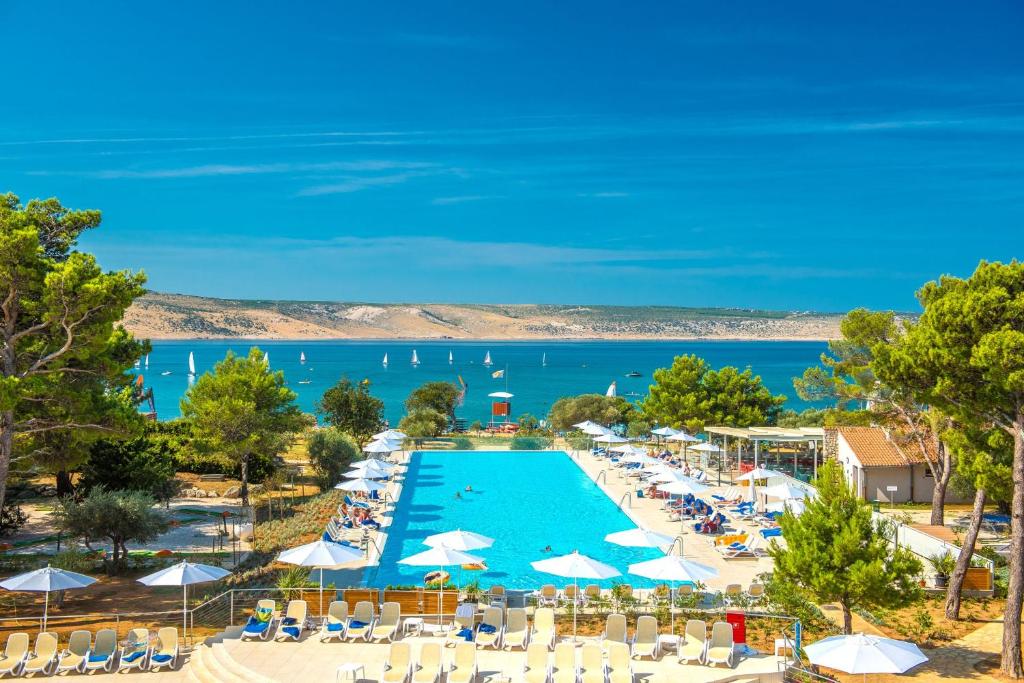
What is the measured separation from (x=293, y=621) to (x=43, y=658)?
385 centimetres

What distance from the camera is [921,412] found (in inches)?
1002

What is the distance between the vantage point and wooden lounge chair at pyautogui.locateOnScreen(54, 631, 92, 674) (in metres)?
13.3

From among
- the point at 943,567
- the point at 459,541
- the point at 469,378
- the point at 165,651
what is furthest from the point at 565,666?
the point at 469,378

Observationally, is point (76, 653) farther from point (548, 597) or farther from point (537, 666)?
point (548, 597)

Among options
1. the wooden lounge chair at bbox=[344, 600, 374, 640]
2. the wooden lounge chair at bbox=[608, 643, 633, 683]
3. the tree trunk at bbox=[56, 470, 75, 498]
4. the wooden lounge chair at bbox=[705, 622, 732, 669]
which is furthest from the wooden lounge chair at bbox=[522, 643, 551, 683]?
the tree trunk at bbox=[56, 470, 75, 498]

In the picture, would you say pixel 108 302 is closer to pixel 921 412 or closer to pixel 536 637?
pixel 536 637

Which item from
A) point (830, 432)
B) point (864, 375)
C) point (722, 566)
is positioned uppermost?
point (864, 375)

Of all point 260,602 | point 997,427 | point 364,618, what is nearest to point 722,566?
point 997,427

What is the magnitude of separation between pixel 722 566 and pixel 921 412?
954cm

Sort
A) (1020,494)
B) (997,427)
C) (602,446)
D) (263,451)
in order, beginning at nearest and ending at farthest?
(1020,494) → (997,427) → (263,451) → (602,446)

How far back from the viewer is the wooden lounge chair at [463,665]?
12641 mm

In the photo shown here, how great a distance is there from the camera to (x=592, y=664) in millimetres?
12961

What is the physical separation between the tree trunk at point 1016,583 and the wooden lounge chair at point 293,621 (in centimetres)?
1200

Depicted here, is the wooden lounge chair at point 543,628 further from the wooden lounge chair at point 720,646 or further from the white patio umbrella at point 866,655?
the white patio umbrella at point 866,655
